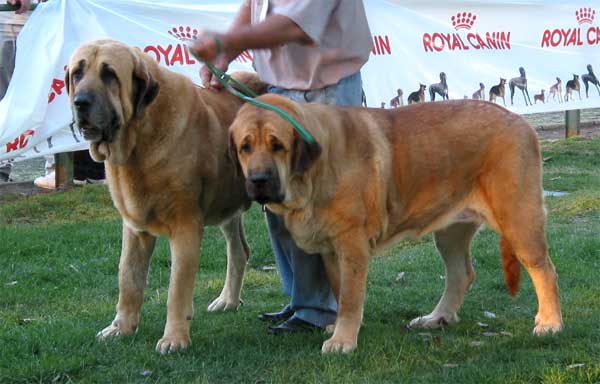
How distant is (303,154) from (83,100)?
3.69 feet

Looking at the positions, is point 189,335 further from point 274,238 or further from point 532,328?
point 532,328

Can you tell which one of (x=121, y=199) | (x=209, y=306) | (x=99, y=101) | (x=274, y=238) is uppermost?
(x=99, y=101)

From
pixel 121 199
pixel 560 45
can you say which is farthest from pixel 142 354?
pixel 560 45

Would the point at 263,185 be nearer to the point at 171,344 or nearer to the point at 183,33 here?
the point at 171,344

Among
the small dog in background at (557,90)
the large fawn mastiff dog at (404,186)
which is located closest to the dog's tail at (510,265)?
the large fawn mastiff dog at (404,186)

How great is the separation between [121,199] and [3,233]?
11.4 ft

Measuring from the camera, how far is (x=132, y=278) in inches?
213

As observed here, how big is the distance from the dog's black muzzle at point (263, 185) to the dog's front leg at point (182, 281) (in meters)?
0.60

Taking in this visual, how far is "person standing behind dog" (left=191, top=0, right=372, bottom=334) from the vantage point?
4.91 meters

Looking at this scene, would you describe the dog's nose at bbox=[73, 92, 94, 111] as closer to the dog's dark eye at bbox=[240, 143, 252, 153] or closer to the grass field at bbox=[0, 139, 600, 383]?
the dog's dark eye at bbox=[240, 143, 252, 153]

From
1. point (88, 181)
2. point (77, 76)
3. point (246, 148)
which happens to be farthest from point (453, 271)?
point (88, 181)

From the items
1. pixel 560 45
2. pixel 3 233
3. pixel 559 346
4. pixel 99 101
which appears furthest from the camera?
pixel 560 45

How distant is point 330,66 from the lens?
17.5 ft

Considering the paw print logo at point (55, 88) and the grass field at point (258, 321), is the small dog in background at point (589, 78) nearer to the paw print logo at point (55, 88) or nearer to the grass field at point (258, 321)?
the grass field at point (258, 321)
